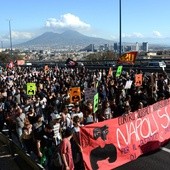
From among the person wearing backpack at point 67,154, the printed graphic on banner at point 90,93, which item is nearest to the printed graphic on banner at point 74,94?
the printed graphic on banner at point 90,93

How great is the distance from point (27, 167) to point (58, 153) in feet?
5.88

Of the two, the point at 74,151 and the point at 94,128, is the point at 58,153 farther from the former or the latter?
the point at 94,128

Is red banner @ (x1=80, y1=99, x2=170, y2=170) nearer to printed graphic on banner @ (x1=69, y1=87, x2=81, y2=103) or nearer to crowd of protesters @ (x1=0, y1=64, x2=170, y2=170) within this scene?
crowd of protesters @ (x1=0, y1=64, x2=170, y2=170)

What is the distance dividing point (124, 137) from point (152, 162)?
139 centimetres

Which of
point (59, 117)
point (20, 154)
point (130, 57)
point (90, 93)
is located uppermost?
point (130, 57)

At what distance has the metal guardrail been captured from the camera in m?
9.54

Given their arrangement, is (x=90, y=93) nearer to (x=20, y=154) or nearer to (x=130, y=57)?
(x=20, y=154)

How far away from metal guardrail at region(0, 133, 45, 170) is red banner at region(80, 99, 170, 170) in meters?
1.24

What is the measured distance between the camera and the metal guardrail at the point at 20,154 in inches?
376

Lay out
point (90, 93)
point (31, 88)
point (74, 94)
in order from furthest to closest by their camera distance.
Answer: point (31, 88), point (74, 94), point (90, 93)

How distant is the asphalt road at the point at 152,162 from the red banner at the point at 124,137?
0.72ft

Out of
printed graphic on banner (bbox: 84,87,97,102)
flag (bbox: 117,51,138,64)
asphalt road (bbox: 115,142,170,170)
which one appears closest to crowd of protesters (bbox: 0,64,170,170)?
printed graphic on banner (bbox: 84,87,97,102)

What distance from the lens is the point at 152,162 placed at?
11094mm

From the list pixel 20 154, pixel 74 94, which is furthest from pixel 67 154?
pixel 74 94
